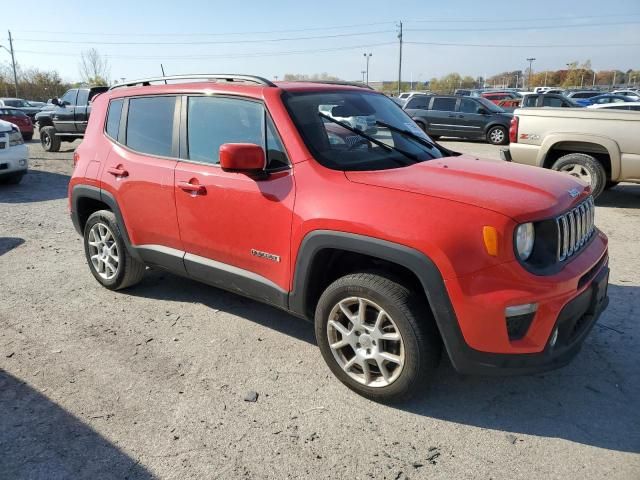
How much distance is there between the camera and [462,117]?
58.1ft

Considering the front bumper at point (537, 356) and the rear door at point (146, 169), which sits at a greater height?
the rear door at point (146, 169)

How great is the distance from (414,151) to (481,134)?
15.0 meters

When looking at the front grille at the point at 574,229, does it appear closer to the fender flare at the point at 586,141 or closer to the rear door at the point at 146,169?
the rear door at the point at 146,169

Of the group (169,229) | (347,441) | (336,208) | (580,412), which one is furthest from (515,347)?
(169,229)

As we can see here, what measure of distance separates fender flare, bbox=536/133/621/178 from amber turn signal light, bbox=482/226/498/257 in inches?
241

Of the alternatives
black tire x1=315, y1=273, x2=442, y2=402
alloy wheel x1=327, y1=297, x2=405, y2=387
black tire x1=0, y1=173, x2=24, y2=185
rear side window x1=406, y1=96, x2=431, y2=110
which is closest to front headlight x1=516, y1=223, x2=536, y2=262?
black tire x1=315, y1=273, x2=442, y2=402

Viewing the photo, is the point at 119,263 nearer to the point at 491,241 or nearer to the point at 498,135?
the point at 491,241

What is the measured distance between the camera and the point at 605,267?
321 cm

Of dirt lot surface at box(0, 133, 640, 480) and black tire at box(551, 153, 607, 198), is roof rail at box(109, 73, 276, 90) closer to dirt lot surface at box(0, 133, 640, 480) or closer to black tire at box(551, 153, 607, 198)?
dirt lot surface at box(0, 133, 640, 480)

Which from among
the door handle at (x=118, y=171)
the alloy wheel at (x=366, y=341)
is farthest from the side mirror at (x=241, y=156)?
the door handle at (x=118, y=171)

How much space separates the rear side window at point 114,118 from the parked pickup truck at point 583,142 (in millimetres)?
6197

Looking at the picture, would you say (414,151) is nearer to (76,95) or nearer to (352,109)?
(352,109)

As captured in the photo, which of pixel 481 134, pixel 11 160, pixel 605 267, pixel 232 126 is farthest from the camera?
pixel 481 134

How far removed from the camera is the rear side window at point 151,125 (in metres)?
4.01
